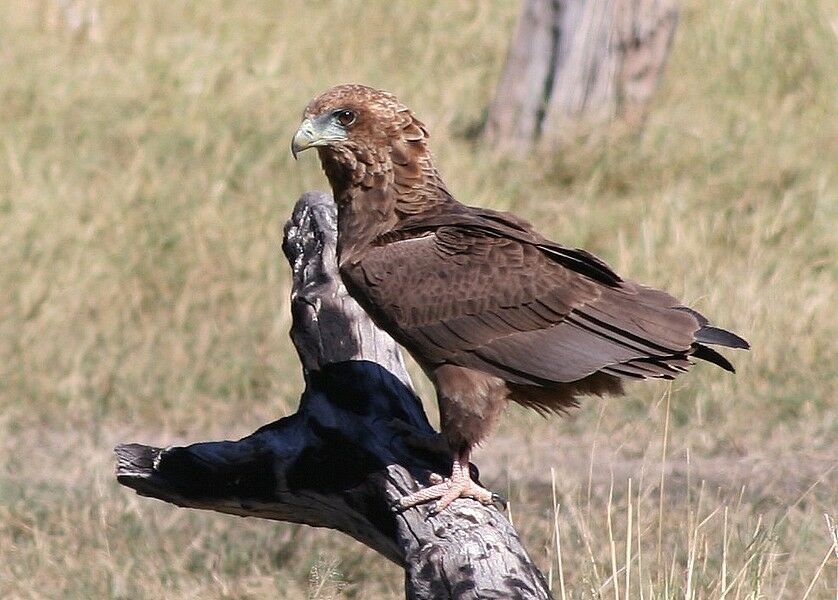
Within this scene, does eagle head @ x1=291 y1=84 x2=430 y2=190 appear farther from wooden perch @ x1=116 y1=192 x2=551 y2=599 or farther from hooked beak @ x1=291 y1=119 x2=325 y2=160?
wooden perch @ x1=116 y1=192 x2=551 y2=599

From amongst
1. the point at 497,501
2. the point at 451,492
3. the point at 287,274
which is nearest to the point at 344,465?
the point at 451,492

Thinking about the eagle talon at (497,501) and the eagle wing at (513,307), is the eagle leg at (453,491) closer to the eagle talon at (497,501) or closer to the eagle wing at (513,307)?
the eagle talon at (497,501)

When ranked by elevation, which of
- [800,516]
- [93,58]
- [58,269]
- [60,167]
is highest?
[93,58]

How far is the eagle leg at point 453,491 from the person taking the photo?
3969 millimetres

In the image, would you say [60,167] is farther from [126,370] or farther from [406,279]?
[406,279]

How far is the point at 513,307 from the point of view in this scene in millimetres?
4523

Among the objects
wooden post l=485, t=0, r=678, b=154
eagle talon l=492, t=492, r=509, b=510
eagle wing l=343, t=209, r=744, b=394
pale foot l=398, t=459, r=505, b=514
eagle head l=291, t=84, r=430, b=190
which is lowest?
eagle talon l=492, t=492, r=509, b=510

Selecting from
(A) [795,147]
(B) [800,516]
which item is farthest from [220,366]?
(A) [795,147]

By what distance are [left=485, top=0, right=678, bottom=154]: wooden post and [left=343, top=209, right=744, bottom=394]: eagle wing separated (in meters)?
5.17

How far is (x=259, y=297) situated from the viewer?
8.18 metres

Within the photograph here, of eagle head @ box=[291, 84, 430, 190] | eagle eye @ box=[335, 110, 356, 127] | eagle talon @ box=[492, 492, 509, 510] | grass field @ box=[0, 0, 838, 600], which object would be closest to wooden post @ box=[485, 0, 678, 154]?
grass field @ box=[0, 0, 838, 600]

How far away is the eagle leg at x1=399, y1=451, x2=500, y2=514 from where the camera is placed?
397 cm

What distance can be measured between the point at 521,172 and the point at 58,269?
10.2 feet

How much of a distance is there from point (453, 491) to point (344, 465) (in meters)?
0.34
